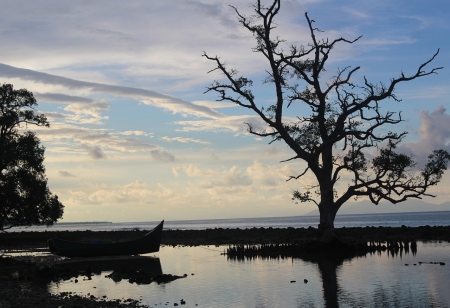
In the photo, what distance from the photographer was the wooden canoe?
37656 mm

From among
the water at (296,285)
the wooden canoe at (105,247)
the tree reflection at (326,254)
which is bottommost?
the water at (296,285)

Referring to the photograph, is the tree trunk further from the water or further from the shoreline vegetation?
the water

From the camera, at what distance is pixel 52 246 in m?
37.5

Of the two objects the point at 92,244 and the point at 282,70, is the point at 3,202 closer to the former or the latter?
the point at 92,244

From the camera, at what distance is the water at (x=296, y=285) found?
19.5 m

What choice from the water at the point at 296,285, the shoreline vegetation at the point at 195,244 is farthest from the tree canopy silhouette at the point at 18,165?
the water at the point at 296,285

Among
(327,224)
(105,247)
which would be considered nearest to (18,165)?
(105,247)

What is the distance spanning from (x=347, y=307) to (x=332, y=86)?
785 inches

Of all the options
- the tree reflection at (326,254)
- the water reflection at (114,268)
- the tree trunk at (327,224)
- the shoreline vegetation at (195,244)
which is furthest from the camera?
the tree trunk at (327,224)

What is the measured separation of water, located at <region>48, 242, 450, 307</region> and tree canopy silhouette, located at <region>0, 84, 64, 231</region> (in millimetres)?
16187

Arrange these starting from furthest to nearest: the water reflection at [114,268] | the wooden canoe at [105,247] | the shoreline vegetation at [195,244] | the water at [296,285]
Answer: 1. the wooden canoe at [105,247]
2. the water reflection at [114,268]
3. the water at [296,285]
4. the shoreline vegetation at [195,244]

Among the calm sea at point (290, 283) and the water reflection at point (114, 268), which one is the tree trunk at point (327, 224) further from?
the water reflection at point (114, 268)

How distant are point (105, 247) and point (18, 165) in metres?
11.4

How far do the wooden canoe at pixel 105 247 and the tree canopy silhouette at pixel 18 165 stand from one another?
22.8 ft
